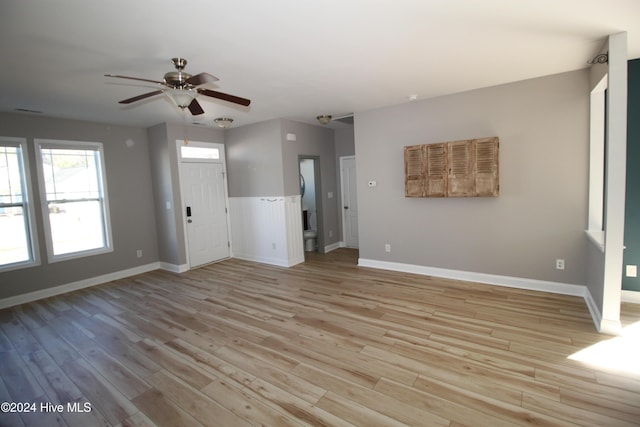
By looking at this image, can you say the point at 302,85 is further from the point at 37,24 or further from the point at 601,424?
the point at 601,424

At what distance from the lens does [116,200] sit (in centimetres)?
529

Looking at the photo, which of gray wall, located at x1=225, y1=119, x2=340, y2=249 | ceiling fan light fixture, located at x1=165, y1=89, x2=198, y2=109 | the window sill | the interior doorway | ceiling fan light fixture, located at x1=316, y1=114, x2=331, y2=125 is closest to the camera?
ceiling fan light fixture, located at x1=165, y1=89, x2=198, y2=109

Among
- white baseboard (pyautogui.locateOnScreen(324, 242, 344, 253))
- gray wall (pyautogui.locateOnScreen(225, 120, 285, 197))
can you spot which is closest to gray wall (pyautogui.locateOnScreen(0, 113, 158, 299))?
gray wall (pyautogui.locateOnScreen(225, 120, 285, 197))

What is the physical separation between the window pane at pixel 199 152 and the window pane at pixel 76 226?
1641 millimetres

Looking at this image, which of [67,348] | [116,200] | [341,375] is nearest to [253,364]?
[341,375]

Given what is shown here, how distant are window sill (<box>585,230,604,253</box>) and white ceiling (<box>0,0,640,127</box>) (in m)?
1.85

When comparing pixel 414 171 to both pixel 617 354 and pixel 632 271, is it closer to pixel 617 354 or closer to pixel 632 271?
pixel 632 271

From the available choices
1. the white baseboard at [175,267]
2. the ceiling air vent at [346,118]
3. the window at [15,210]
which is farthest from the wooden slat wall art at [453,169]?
the window at [15,210]

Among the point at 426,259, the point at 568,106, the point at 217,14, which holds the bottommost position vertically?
the point at 426,259

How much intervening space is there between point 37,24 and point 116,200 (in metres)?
3.77

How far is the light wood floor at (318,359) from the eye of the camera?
6.48ft

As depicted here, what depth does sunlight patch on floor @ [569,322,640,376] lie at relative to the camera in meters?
2.29

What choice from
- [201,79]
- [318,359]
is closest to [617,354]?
[318,359]

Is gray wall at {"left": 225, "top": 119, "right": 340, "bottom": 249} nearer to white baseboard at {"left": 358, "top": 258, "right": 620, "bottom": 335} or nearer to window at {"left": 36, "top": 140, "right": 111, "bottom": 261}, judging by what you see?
white baseboard at {"left": 358, "top": 258, "right": 620, "bottom": 335}
